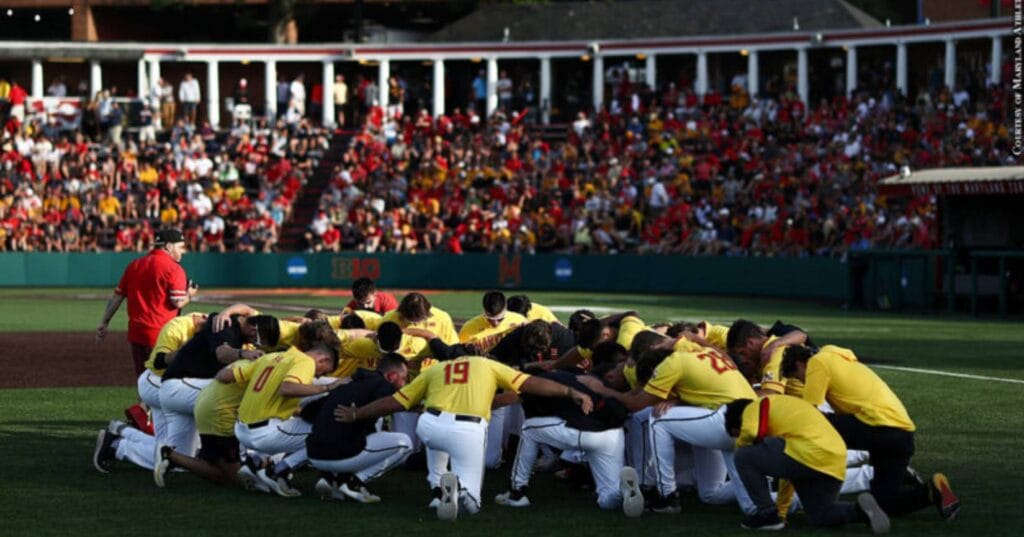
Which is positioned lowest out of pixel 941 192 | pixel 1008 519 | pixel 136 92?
pixel 1008 519

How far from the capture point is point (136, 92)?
58.3 meters

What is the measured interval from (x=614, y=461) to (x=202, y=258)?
3545 centimetres

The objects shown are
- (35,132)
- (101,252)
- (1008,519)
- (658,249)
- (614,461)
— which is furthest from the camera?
(35,132)

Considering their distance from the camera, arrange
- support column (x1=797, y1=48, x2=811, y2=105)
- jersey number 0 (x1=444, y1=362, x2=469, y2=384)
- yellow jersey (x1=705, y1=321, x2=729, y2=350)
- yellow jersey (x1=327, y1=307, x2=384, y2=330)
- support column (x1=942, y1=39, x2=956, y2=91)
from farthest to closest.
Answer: support column (x1=797, y1=48, x2=811, y2=105) < support column (x1=942, y1=39, x2=956, y2=91) < yellow jersey (x1=327, y1=307, x2=384, y2=330) < yellow jersey (x1=705, y1=321, x2=729, y2=350) < jersey number 0 (x1=444, y1=362, x2=469, y2=384)

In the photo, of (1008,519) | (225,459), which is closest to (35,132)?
(225,459)

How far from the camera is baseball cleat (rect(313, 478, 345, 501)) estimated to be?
13.1 meters

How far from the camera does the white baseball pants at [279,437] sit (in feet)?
43.5

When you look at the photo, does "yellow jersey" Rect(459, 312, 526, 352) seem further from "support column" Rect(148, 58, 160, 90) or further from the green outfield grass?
"support column" Rect(148, 58, 160, 90)

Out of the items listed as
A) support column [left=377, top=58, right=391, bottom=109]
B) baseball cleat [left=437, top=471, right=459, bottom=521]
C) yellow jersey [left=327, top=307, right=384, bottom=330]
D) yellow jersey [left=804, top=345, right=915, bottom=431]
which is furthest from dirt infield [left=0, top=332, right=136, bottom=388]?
support column [left=377, top=58, right=391, bottom=109]

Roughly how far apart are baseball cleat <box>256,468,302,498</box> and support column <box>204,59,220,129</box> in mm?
44399

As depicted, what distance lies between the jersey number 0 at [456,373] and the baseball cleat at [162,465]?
104 inches

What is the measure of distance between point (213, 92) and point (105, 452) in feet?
144

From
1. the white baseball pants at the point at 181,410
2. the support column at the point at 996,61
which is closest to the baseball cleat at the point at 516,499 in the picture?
the white baseball pants at the point at 181,410

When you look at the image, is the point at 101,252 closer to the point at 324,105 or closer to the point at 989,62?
the point at 324,105
